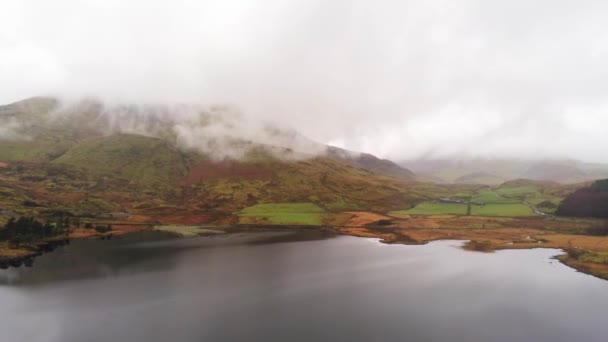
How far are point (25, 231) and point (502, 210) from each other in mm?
186841

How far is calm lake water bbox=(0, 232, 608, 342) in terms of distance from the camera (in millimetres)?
45312

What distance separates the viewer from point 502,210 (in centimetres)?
17212

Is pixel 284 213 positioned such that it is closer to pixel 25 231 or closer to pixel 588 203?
pixel 25 231

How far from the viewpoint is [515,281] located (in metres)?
67.7

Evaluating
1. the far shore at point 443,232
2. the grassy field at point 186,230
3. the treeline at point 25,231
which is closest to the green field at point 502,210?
the far shore at point 443,232

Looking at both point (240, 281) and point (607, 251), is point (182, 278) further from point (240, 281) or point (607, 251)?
point (607, 251)

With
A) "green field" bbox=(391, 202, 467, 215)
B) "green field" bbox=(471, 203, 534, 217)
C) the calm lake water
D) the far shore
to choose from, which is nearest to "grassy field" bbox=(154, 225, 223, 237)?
the far shore

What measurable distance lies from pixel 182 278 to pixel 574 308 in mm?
65224

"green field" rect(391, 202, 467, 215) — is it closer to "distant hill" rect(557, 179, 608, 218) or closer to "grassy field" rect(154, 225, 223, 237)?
"distant hill" rect(557, 179, 608, 218)

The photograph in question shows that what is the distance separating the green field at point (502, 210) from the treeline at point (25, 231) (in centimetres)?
16662

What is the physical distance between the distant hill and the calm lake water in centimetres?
7645

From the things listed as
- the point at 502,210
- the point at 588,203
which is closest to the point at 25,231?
the point at 502,210

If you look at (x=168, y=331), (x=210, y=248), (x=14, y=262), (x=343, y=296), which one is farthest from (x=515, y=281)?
(x=14, y=262)

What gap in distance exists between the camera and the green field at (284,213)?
159000 millimetres
